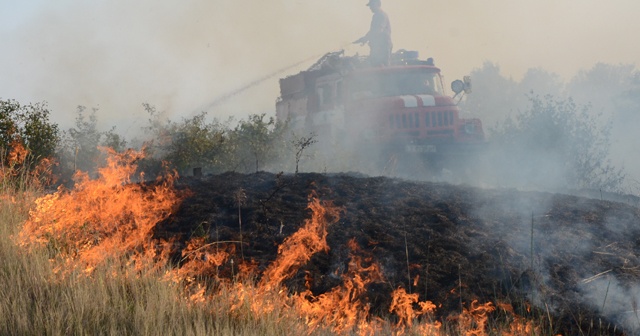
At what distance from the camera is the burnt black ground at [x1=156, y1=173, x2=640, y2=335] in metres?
5.61

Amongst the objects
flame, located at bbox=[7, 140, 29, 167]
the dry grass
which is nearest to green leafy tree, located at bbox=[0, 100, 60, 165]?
flame, located at bbox=[7, 140, 29, 167]

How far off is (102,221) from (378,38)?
1008cm

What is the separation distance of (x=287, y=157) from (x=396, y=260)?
923cm

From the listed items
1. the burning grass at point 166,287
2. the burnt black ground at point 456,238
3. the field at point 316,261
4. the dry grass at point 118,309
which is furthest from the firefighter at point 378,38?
the dry grass at point 118,309

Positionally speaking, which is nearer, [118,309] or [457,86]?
[118,309]

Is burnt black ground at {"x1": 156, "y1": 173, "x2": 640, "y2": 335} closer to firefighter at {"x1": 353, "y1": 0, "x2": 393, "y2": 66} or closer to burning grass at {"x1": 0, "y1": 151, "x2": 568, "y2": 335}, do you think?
burning grass at {"x1": 0, "y1": 151, "x2": 568, "y2": 335}

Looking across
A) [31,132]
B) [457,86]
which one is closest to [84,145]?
[31,132]

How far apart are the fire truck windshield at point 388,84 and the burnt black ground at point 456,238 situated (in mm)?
6802

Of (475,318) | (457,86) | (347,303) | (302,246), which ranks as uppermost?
(457,86)

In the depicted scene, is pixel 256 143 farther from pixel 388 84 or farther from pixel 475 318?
pixel 475 318

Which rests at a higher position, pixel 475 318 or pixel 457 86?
pixel 457 86

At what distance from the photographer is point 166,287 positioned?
18.3 ft

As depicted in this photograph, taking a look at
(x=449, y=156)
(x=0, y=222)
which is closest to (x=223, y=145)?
(x=449, y=156)

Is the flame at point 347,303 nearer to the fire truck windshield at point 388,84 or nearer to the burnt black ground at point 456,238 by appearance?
the burnt black ground at point 456,238
